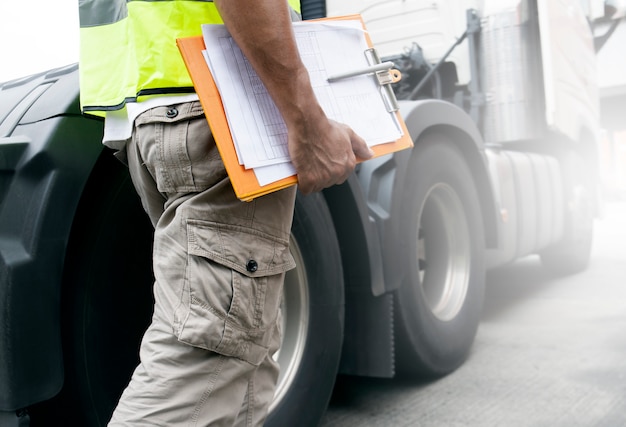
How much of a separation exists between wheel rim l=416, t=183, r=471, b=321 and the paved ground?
0.35 meters

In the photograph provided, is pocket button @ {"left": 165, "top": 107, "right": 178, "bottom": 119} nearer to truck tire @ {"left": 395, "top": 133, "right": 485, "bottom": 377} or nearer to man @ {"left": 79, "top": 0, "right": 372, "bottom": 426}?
man @ {"left": 79, "top": 0, "right": 372, "bottom": 426}

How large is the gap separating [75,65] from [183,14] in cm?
62

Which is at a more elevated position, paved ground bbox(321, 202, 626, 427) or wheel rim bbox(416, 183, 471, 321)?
wheel rim bbox(416, 183, 471, 321)

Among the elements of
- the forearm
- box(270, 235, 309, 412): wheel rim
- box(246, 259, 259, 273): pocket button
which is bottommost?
box(270, 235, 309, 412): wheel rim

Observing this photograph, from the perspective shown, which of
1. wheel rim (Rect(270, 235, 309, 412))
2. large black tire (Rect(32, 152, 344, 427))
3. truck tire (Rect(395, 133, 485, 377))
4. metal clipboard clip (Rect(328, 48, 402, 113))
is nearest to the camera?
metal clipboard clip (Rect(328, 48, 402, 113))

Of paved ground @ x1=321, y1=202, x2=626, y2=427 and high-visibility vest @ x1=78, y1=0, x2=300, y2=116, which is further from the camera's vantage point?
paved ground @ x1=321, y1=202, x2=626, y2=427

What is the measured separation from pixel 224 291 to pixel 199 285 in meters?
0.04

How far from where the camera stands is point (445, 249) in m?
3.04

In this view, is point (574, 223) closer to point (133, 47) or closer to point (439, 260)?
point (439, 260)

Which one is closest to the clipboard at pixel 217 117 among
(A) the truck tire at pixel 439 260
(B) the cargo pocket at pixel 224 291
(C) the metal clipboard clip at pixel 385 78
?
(B) the cargo pocket at pixel 224 291

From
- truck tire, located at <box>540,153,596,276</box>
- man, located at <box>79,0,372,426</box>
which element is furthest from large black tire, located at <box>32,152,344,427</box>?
truck tire, located at <box>540,153,596,276</box>

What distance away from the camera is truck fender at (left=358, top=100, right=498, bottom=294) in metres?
2.35

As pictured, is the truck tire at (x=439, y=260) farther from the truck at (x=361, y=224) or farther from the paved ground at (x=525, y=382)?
the paved ground at (x=525, y=382)

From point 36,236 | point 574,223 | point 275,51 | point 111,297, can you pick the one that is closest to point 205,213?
point 275,51
